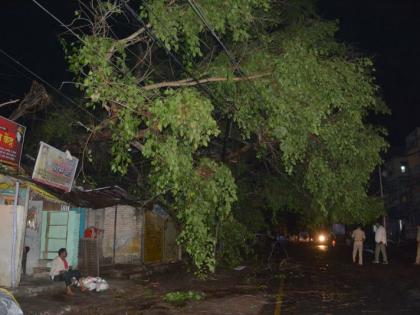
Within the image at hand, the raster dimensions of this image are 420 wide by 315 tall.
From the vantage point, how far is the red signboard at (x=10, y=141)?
11.9 m

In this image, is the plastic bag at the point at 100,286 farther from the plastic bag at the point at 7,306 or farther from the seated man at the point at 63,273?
the plastic bag at the point at 7,306

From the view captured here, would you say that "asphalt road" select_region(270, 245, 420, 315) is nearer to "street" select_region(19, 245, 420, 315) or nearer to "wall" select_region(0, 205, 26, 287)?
"street" select_region(19, 245, 420, 315)

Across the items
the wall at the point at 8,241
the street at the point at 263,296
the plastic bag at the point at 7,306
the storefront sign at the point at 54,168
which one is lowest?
the street at the point at 263,296

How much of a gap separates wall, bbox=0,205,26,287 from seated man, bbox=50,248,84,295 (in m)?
1.18

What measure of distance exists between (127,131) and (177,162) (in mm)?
1107

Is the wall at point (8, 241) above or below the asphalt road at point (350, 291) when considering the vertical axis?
above

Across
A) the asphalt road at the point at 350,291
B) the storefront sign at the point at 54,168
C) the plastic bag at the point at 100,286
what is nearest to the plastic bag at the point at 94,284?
the plastic bag at the point at 100,286

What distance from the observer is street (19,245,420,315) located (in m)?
10.1

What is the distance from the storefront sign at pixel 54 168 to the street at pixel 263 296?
308cm

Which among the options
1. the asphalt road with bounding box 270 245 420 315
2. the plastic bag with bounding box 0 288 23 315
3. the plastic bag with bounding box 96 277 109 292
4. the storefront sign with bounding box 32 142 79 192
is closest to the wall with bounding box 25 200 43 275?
the storefront sign with bounding box 32 142 79 192

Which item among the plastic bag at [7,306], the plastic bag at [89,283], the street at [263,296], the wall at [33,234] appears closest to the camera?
the plastic bag at [7,306]

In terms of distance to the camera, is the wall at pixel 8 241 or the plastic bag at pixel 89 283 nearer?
the wall at pixel 8 241

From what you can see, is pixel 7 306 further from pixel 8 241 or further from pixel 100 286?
pixel 100 286

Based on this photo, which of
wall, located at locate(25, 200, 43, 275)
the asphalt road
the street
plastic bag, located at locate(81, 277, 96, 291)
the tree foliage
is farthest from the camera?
wall, located at locate(25, 200, 43, 275)
